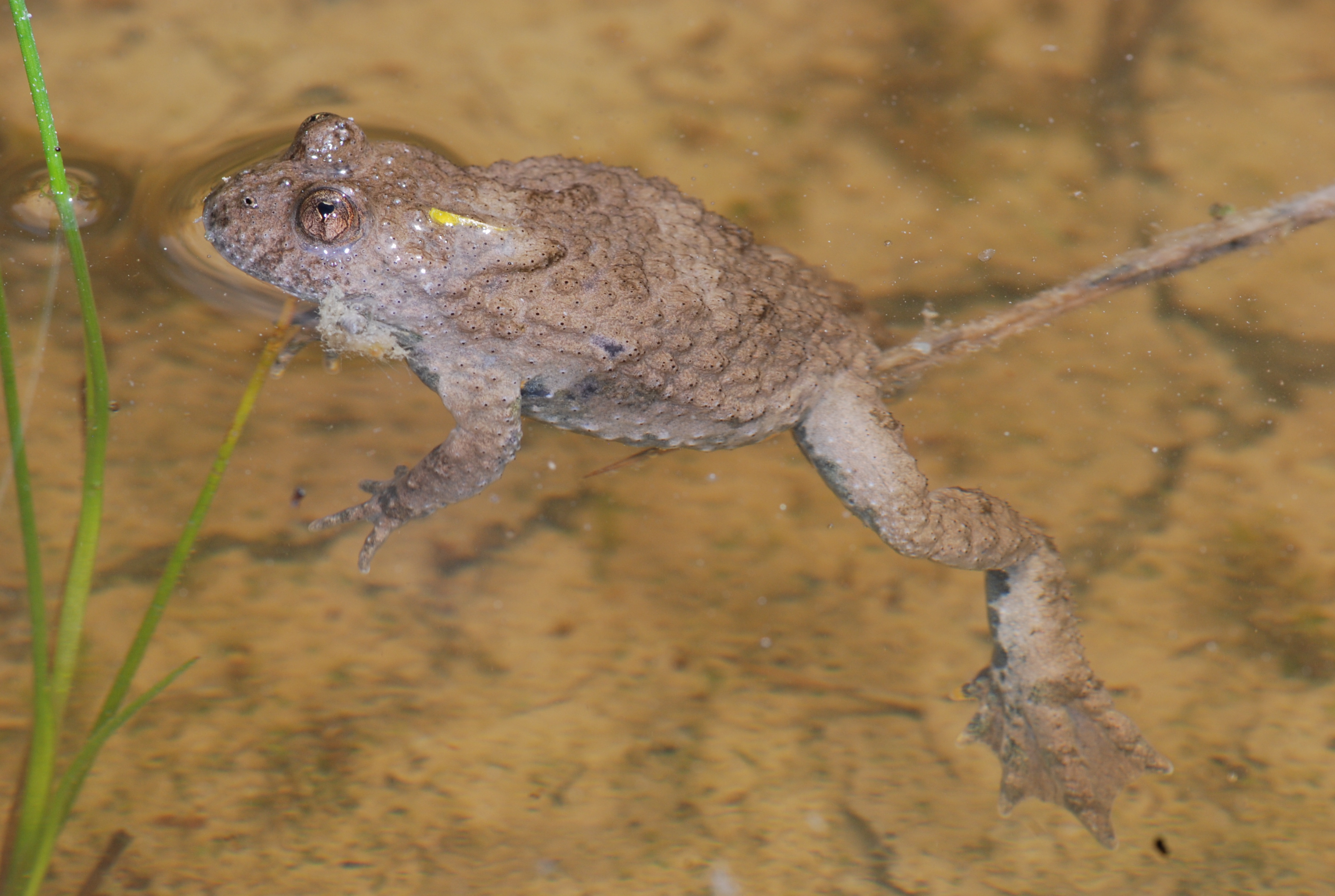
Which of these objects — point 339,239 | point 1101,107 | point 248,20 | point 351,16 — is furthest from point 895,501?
point 248,20

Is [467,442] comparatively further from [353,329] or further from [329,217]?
[329,217]

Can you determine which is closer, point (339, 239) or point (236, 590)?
point (339, 239)

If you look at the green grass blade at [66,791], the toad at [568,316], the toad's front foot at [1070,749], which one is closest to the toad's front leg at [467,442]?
the toad at [568,316]

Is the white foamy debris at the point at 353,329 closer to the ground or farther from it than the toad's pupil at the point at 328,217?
closer to the ground

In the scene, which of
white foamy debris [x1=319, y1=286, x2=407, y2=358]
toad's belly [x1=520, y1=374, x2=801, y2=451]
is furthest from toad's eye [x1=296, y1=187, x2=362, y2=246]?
toad's belly [x1=520, y1=374, x2=801, y2=451]

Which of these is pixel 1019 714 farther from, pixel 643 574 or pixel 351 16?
pixel 351 16

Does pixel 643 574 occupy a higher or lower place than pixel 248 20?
lower

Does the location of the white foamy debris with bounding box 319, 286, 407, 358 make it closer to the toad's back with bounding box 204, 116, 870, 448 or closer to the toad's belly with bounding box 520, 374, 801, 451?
the toad's back with bounding box 204, 116, 870, 448

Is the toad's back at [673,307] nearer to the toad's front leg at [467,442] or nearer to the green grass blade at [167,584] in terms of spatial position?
the toad's front leg at [467,442]
